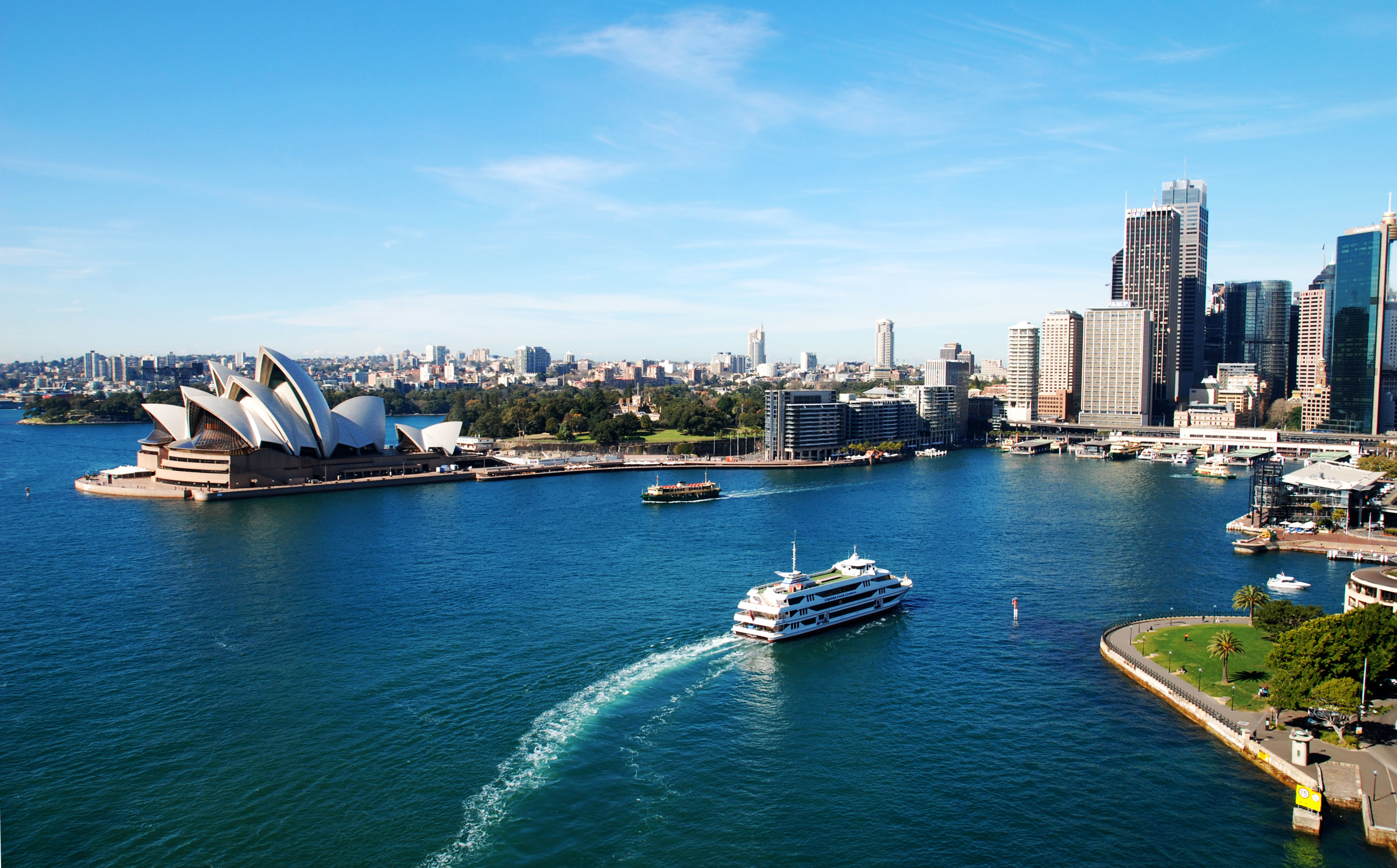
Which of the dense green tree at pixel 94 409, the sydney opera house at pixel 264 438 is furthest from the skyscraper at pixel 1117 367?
the dense green tree at pixel 94 409

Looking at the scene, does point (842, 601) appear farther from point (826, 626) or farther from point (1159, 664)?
point (1159, 664)

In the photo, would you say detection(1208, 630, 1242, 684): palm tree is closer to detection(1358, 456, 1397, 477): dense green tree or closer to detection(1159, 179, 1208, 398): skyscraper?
detection(1358, 456, 1397, 477): dense green tree

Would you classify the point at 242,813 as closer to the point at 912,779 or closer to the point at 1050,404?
the point at 912,779

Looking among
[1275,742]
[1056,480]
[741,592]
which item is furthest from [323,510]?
[1056,480]

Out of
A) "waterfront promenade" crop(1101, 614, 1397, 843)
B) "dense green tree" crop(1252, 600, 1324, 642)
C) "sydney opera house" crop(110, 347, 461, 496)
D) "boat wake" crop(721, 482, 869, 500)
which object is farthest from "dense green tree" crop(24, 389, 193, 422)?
"dense green tree" crop(1252, 600, 1324, 642)

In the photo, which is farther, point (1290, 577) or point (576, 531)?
point (576, 531)

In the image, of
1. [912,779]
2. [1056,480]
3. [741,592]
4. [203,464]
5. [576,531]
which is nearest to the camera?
[912,779]

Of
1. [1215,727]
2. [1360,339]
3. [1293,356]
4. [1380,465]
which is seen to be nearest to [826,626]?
[1215,727]
